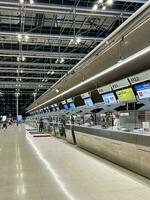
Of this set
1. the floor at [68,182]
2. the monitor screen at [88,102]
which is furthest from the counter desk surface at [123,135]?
the monitor screen at [88,102]

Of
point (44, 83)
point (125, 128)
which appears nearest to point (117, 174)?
point (125, 128)

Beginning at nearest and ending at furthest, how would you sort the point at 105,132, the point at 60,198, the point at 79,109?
the point at 60,198 < the point at 105,132 < the point at 79,109

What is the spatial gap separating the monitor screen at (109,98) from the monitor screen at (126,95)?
414 millimetres

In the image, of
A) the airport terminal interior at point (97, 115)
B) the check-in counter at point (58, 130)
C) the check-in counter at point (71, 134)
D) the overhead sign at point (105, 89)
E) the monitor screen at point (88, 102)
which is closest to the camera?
the airport terminal interior at point (97, 115)

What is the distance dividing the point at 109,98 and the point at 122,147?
350cm

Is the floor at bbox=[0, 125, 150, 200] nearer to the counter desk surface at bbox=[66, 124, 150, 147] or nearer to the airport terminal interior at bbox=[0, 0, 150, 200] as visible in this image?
the airport terminal interior at bbox=[0, 0, 150, 200]

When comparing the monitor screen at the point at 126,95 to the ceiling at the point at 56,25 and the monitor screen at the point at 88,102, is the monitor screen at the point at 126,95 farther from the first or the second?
the monitor screen at the point at 88,102

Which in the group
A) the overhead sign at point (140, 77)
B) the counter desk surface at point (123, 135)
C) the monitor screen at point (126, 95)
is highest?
the overhead sign at point (140, 77)

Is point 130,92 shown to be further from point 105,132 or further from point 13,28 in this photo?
point 13,28

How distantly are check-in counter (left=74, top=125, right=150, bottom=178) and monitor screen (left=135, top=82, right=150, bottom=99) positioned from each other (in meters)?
1.21

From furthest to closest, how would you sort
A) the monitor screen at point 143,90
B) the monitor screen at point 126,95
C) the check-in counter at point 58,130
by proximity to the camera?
the check-in counter at point 58,130 < the monitor screen at point 126,95 < the monitor screen at point 143,90

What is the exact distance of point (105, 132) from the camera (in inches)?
347

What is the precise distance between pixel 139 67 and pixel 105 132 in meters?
2.06

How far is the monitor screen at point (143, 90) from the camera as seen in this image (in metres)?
7.96
